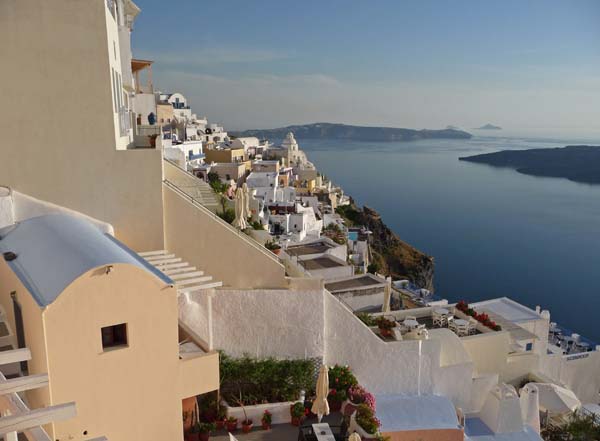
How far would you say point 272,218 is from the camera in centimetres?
3509

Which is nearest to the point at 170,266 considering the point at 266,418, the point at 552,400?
the point at 266,418

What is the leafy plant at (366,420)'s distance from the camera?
10.6 m

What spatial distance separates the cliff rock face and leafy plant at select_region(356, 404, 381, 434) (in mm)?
45206

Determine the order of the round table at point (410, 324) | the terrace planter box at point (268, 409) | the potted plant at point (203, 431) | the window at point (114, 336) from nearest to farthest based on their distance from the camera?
the window at point (114, 336)
the potted plant at point (203, 431)
the terrace planter box at point (268, 409)
the round table at point (410, 324)

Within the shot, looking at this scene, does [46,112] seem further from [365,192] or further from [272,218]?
[365,192]

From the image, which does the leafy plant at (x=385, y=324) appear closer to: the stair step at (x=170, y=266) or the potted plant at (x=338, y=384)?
the potted plant at (x=338, y=384)

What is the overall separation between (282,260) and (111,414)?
7577 mm

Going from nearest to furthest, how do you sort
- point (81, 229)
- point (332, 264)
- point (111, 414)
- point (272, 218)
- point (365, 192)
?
point (111, 414) < point (81, 229) < point (332, 264) < point (272, 218) < point (365, 192)

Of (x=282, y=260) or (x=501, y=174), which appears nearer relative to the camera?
(x=282, y=260)

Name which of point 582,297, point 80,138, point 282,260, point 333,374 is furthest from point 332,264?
point 582,297

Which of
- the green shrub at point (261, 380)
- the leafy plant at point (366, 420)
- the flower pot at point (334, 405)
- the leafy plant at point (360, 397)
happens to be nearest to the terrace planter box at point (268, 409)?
the green shrub at point (261, 380)

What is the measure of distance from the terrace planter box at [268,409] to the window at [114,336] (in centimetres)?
395

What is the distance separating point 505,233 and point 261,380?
305ft

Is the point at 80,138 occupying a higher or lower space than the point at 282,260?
higher
